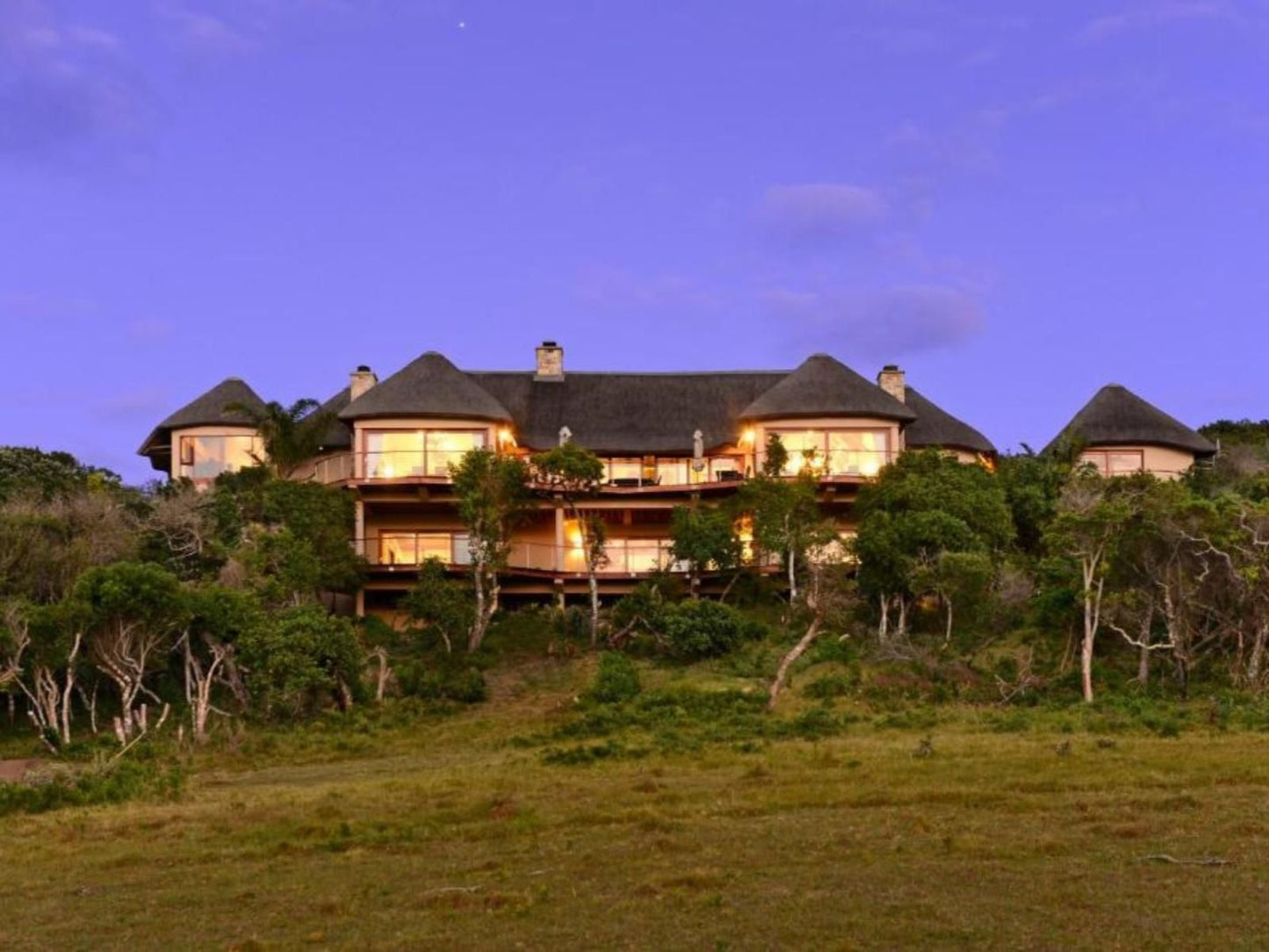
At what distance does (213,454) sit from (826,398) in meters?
20.8

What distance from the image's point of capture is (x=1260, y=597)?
41062 mm

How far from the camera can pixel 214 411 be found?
6072 cm

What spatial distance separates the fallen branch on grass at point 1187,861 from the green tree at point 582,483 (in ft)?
91.9

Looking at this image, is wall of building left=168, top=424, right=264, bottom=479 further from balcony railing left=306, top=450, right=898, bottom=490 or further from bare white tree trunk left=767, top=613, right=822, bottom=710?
bare white tree trunk left=767, top=613, right=822, bottom=710

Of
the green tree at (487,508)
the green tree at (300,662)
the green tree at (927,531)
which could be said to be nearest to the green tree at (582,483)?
the green tree at (487,508)

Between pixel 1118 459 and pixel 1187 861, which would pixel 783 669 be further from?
pixel 1118 459

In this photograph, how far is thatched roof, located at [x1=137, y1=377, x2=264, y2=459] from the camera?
60344mm

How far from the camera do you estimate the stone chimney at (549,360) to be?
62062mm

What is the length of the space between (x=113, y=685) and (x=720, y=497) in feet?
63.4

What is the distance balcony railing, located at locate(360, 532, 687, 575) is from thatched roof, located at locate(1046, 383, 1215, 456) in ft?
49.7

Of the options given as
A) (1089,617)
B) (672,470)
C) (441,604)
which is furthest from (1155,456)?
(441,604)

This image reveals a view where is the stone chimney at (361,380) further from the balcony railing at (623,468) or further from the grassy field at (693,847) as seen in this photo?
the grassy field at (693,847)

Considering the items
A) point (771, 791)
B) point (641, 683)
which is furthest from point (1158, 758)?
point (641, 683)

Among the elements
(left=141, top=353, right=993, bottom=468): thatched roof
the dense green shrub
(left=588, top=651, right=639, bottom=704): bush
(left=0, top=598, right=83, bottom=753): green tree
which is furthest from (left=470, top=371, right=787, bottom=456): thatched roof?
the dense green shrub
